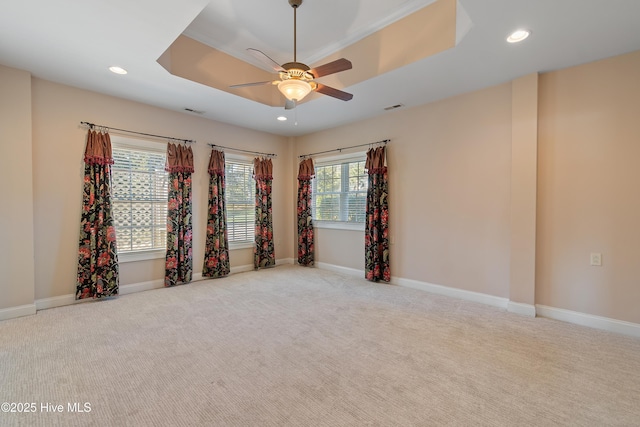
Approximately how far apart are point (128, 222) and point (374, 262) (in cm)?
374

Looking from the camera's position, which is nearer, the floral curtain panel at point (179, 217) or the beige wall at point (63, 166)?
the beige wall at point (63, 166)

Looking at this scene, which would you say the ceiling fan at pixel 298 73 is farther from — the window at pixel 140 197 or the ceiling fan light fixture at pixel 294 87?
the window at pixel 140 197

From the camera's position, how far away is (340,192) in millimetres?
5297

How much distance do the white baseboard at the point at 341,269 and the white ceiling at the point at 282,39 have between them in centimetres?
279

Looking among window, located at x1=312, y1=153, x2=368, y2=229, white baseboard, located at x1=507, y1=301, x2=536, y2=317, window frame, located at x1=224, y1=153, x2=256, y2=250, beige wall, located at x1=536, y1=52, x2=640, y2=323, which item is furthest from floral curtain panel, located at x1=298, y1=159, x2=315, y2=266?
beige wall, located at x1=536, y1=52, x2=640, y2=323

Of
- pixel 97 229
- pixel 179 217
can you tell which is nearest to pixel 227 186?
pixel 179 217

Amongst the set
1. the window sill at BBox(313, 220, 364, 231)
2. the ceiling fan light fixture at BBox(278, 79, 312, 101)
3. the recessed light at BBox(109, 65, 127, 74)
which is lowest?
the window sill at BBox(313, 220, 364, 231)

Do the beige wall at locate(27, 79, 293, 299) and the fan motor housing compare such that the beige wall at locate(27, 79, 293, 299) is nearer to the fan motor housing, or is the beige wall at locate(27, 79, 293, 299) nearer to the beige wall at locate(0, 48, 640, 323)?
the beige wall at locate(0, 48, 640, 323)

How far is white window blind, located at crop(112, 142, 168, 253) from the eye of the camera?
3.94 meters

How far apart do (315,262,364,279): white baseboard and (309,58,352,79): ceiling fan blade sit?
11.4 ft

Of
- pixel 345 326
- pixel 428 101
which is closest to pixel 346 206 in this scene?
pixel 428 101

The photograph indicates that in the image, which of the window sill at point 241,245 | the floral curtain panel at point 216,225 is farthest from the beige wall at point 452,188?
the window sill at point 241,245

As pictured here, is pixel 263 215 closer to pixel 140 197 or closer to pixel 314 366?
pixel 140 197

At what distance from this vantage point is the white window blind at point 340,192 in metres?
5.02
